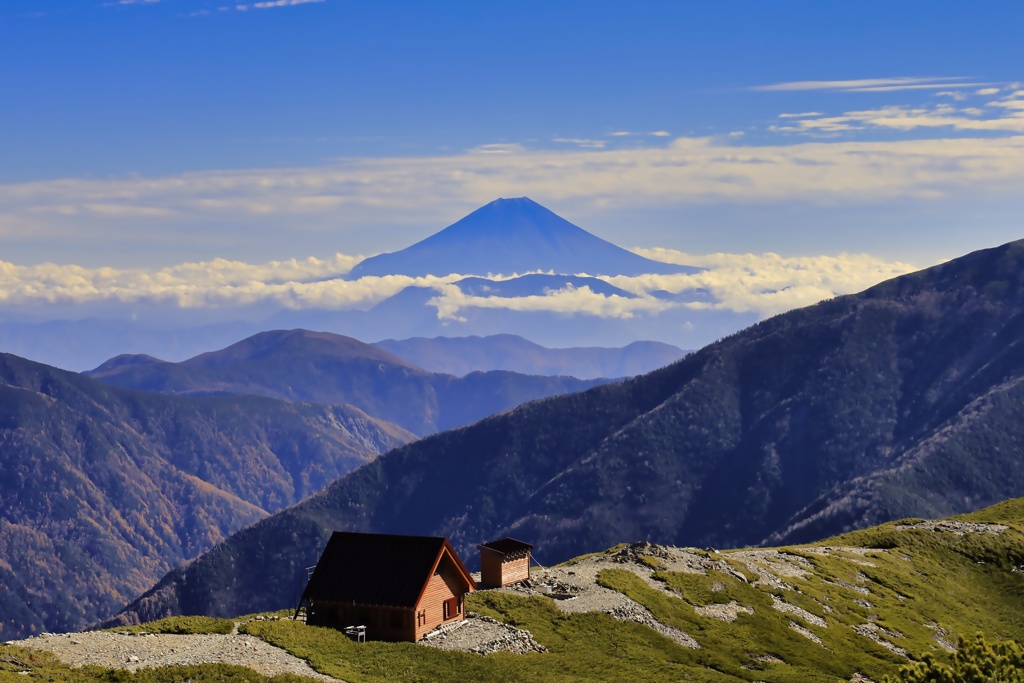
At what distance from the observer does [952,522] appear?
137 metres

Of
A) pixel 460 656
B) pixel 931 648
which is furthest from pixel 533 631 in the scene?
pixel 931 648

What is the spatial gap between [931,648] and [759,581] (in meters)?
15.5

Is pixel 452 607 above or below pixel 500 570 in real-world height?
above

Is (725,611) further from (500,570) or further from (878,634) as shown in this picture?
(500,570)

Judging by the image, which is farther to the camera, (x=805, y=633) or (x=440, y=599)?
(x=805, y=633)

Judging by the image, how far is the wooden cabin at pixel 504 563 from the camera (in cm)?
8494

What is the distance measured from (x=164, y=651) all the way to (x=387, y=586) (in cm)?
1609

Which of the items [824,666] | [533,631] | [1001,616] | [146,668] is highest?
[146,668]

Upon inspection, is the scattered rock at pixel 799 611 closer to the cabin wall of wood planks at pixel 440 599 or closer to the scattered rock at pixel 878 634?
the scattered rock at pixel 878 634

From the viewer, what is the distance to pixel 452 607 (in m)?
73.6

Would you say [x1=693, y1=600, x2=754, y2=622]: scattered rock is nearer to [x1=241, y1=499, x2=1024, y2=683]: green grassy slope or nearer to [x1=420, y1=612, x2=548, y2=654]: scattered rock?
[x1=241, y1=499, x2=1024, y2=683]: green grassy slope

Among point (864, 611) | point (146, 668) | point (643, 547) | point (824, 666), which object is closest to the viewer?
point (146, 668)

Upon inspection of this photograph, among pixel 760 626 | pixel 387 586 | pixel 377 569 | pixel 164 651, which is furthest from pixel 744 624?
pixel 164 651

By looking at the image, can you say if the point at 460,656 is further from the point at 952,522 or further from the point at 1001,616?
the point at 952,522
